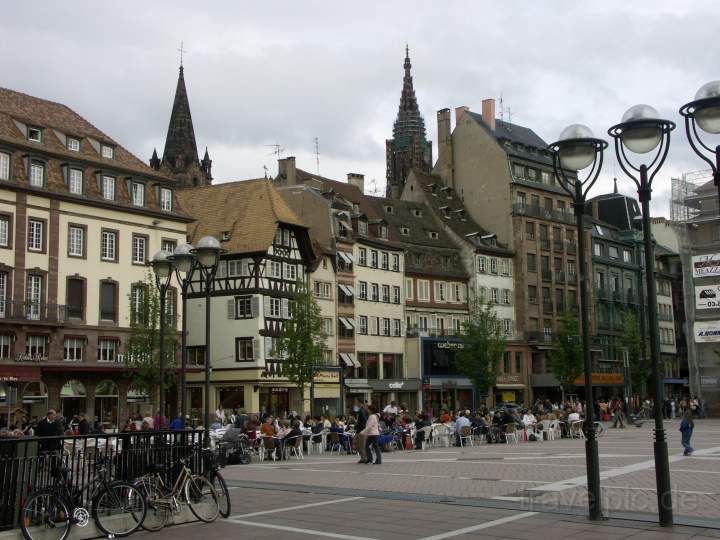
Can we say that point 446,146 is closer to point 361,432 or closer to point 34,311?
point 34,311

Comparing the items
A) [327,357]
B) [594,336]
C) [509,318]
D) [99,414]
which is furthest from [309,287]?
[594,336]

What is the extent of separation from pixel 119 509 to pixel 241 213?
44.4 m

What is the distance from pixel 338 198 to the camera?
6419 centimetres

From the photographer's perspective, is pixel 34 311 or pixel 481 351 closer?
pixel 34 311

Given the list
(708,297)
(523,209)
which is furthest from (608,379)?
(708,297)

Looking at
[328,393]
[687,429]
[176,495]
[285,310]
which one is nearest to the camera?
[176,495]

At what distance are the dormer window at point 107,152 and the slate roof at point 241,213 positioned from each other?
632cm

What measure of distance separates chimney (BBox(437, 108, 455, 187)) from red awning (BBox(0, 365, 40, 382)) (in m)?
42.6

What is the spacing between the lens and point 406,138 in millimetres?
138375

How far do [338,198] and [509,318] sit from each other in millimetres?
17120

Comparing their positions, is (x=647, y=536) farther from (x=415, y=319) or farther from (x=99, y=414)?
(x=415, y=319)

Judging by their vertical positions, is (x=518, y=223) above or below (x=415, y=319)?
above

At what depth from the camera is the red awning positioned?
135ft

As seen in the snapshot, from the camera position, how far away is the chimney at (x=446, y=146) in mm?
77562
